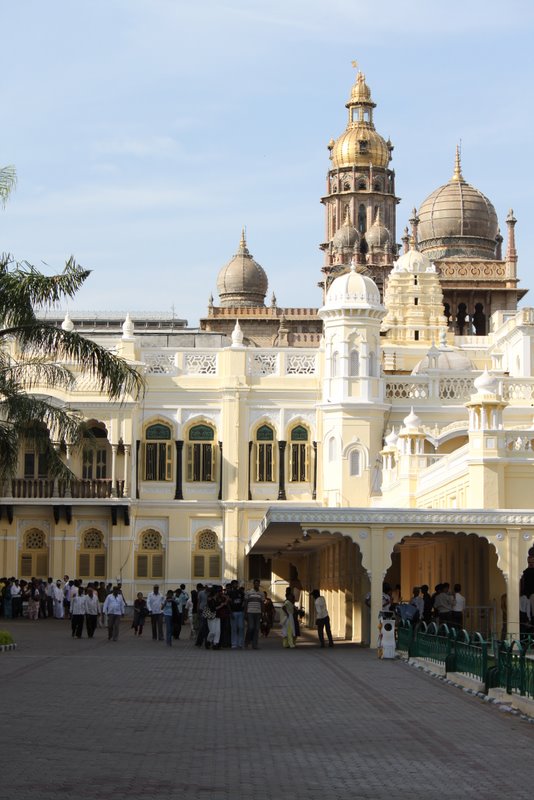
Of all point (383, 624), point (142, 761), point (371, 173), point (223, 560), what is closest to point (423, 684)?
point (383, 624)

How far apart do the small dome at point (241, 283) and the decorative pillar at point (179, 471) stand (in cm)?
3392

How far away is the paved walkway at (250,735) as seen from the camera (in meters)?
12.2

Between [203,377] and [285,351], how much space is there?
3.06m

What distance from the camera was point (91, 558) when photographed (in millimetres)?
56031

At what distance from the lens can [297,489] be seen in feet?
187

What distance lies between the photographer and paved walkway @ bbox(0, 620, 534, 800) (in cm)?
1225

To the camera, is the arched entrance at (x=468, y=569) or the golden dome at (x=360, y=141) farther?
the golden dome at (x=360, y=141)

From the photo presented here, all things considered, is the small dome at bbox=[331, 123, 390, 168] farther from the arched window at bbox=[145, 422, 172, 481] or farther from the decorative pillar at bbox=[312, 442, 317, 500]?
the arched window at bbox=[145, 422, 172, 481]

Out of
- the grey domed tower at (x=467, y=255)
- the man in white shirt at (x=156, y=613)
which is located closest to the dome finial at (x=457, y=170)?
the grey domed tower at (x=467, y=255)

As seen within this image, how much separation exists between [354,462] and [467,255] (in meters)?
28.9

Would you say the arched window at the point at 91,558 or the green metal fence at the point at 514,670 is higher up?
the arched window at the point at 91,558

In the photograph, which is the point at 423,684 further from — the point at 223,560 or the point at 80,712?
the point at 223,560

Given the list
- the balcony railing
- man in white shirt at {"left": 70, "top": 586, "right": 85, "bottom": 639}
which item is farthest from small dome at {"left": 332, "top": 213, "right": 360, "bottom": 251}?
man in white shirt at {"left": 70, "top": 586, "right": 85, "bottom": 639}

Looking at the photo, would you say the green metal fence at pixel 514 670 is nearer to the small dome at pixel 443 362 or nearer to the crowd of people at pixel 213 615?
the crowd of people at pixel 213 615
